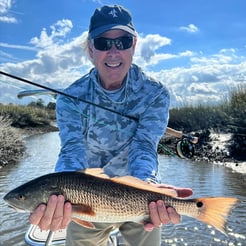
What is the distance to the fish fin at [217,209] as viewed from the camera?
2.67 meters

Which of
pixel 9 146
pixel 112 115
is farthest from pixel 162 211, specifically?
pixel 9 146

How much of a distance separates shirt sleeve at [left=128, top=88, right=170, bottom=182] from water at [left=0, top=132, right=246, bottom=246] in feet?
11.0

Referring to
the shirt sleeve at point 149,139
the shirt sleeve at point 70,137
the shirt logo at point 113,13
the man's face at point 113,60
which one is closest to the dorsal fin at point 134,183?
the shirt sleeve at point 149,139

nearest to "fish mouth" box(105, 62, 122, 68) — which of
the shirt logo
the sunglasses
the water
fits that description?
the sunglasses

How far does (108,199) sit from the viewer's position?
273cm

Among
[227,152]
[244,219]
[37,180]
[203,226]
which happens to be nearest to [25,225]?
[203,226]

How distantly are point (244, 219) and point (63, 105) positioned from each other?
4.86 metres

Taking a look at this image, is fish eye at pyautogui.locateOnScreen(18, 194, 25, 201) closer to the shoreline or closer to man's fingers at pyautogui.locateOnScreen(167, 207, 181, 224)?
man's fingers at pyautogui.locateOnScreen(167, 207, 181, 224)

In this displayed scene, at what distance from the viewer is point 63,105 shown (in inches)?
136

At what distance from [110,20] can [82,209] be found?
1.46 meters

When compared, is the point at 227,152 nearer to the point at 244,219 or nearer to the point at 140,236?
the point at 244,219

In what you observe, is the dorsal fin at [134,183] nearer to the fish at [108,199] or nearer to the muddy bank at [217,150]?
the fish at [108,199]

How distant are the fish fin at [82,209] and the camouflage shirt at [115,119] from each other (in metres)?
0.70

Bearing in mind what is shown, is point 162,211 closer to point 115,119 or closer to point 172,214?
point 172,214
